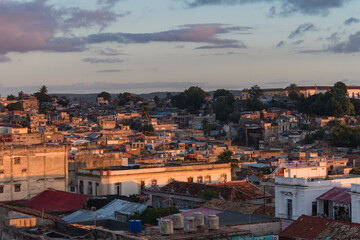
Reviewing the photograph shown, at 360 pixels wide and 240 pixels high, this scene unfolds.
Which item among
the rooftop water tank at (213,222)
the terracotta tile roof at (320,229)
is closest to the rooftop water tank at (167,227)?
the rooftop water tank at (213,222)

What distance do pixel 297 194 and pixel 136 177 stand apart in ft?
63.2

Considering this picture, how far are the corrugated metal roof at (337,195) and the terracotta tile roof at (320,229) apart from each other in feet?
13.3

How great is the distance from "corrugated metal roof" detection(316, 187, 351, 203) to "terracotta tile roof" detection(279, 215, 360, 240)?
4.04 m

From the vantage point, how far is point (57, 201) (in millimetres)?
Answer: 44625

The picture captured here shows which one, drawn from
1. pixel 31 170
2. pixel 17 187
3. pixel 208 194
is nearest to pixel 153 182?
pixel 31 170

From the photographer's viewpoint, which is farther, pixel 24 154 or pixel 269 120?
pixel 269 120

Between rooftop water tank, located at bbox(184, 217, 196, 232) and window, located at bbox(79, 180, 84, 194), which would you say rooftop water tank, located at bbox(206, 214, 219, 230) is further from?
window, located at bbox(79, 180, 84, 194)

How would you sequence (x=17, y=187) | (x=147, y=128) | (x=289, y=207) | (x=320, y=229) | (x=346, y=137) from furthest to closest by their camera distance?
(x=147, y=128), (x=346, y=137), (x=17, y=187), (x=289, y=207), (x=320, y=229)

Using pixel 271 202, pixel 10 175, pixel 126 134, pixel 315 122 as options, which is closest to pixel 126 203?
pixel 271 202

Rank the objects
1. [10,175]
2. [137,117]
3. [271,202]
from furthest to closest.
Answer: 1. [137,117]
2. [10,175]
3. [271,202]

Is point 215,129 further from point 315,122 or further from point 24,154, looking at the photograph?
point 24,154

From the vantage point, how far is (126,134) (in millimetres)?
123750

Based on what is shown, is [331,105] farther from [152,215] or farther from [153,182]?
[152,215]

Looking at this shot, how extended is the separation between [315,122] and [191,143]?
3471 cm
